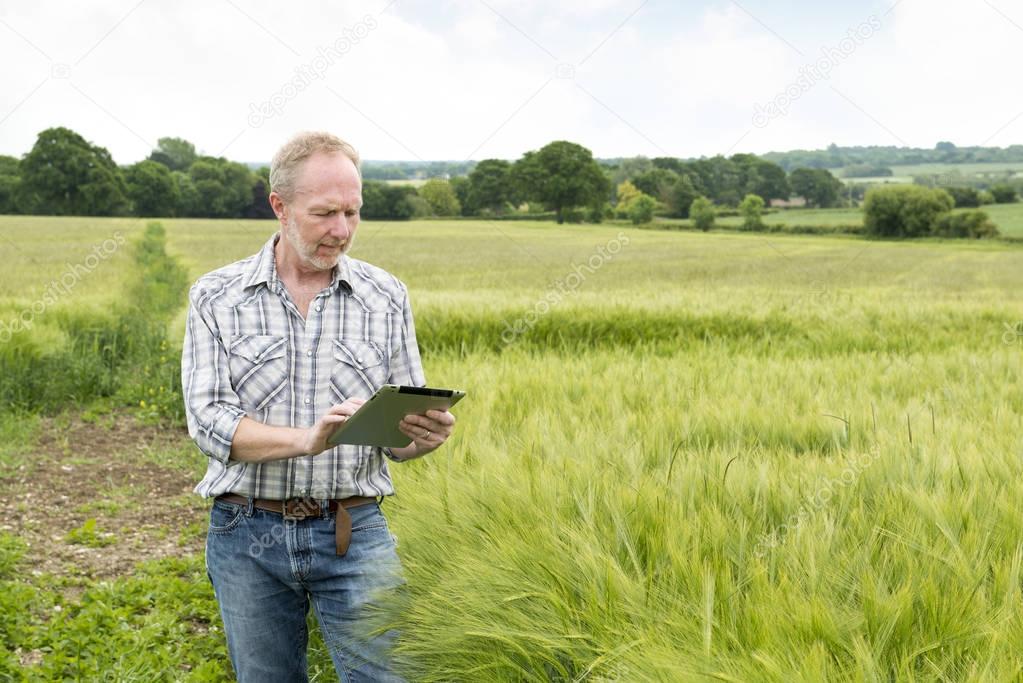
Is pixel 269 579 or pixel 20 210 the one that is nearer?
pixel 269 579

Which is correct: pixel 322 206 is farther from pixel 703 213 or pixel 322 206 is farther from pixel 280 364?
pixel 703 213

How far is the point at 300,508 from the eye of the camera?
2.44 metres

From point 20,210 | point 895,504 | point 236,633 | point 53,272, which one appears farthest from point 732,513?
point 20,210

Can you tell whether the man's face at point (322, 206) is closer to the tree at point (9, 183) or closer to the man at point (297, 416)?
the man at point (297, 416)

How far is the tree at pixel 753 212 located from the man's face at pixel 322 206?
3084 centimetres

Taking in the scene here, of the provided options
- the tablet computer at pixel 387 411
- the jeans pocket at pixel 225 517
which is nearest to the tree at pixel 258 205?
the jeans pocket at pixel 225 517

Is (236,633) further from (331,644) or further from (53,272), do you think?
(53,272)

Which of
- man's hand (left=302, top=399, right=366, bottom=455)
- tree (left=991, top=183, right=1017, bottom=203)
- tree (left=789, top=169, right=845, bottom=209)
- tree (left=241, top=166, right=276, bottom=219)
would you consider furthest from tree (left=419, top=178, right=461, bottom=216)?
man's hand (left=302, top=399, right=366, bottom=455)

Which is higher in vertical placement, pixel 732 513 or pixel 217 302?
pixel 217 302

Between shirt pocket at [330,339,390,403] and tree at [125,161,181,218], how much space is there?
57551 mm

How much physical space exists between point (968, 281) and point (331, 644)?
1389cm

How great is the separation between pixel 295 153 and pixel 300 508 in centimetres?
92

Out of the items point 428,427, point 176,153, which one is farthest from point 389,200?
point 176,153

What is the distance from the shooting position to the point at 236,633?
8.18 ft
